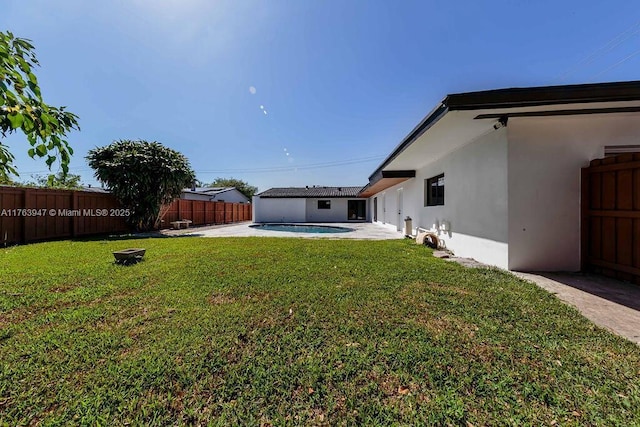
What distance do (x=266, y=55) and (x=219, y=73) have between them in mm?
2110

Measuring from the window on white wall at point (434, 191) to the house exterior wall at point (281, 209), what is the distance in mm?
16725

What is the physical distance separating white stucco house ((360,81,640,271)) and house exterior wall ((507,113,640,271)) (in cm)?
2

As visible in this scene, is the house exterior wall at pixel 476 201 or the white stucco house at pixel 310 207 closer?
the house exterior wall at pixel 476 201

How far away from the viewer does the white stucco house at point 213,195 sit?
85.7ft

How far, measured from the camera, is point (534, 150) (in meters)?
5.01

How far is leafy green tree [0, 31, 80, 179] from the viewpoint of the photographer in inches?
47.5

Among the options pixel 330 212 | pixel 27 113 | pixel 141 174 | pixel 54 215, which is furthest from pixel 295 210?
pixel 27 113

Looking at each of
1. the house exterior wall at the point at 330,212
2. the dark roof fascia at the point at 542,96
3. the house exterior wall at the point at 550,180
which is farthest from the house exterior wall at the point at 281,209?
the dark roof fascia at the point at 542,96

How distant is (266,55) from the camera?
9.88 meters

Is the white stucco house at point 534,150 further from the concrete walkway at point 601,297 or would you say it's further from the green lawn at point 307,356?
the green lawn at point 307,356

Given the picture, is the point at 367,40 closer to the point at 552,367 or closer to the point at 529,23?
the point at 529,23

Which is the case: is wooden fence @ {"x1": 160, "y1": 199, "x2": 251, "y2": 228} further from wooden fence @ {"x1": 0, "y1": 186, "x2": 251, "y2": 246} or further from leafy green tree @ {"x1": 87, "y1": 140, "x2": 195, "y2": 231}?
wooden fence @ {"x1": 0, "y1": 186, "x2": 251, "y2": 246}

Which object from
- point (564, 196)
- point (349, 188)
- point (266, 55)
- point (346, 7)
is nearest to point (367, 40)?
point (346, 7)

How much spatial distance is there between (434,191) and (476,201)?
3371 millimetres
